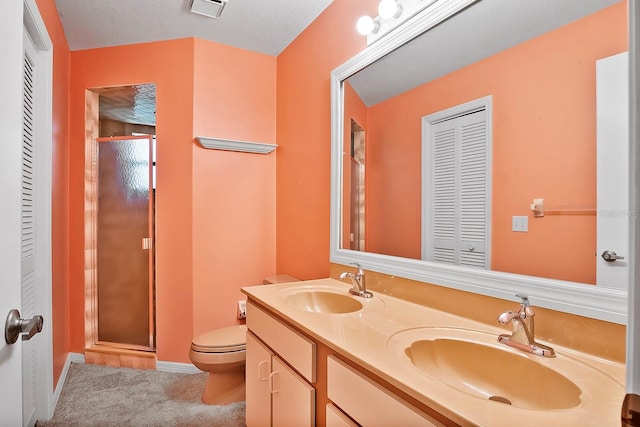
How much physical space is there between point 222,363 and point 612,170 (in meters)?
2.05

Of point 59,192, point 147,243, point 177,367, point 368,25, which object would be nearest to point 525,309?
point 368,25

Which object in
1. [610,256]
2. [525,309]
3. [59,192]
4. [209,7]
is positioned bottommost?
[525,309]

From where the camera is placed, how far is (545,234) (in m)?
1.00

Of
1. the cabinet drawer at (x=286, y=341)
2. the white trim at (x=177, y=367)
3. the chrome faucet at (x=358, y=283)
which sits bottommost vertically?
the white trim at (x=177, y=367)

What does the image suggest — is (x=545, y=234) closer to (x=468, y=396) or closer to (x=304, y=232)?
Answer: (x=468, y=396)

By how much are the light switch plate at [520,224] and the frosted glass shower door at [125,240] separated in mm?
2579

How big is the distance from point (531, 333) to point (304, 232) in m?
1.66

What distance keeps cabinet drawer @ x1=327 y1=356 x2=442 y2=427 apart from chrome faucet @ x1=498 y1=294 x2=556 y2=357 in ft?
1.15

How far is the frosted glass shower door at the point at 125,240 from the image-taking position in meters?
2.69

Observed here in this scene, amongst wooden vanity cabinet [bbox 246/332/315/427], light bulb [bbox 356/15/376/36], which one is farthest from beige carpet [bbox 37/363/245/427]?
light bulb [bbox 356/15/376/36]

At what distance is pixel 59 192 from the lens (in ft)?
7.57

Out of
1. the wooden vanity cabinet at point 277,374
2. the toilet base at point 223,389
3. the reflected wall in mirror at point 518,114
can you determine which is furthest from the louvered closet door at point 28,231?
the reflected wall in mirror at point 518,114

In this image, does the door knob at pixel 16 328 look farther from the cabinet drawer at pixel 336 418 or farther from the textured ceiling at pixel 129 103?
the textured ceiling at pixel 129 103

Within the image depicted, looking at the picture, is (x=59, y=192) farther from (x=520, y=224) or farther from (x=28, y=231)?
(x=520, y=224)
